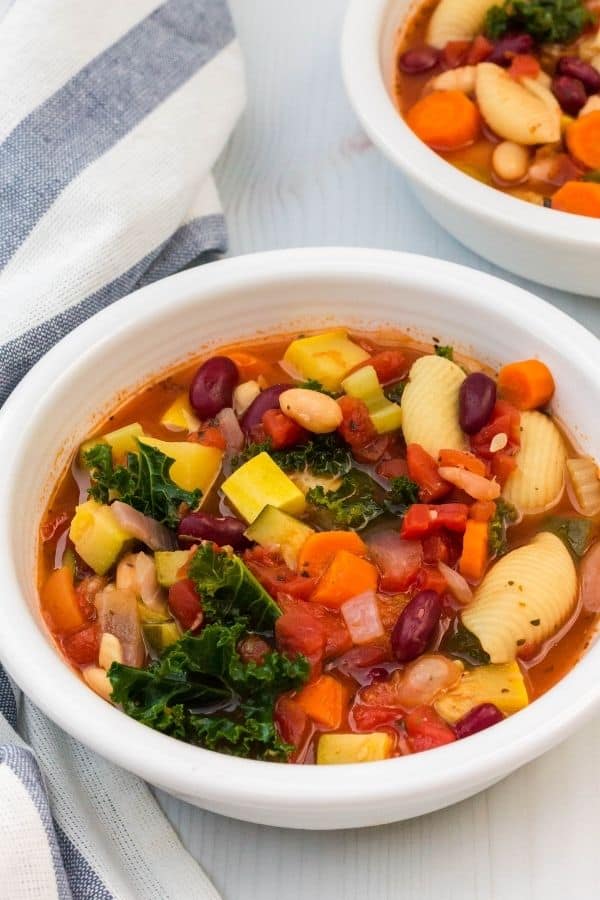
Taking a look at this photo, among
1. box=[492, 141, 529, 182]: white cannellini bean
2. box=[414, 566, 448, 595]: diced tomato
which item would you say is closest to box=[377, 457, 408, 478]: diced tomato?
box=[414, 566, 448, 595]: diced tomato

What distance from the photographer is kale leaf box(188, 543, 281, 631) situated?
2.34m

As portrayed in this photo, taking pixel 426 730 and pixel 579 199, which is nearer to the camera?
pixel 426 730

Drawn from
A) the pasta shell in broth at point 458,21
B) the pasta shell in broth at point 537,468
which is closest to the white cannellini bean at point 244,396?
the pasta shell in broth at point 537,468

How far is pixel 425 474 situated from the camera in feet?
8.49

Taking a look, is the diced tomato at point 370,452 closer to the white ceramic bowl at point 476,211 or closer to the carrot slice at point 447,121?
the white ceramic bowl at point 476,211

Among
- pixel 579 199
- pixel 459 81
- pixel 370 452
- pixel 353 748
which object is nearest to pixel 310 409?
pixel 370 452

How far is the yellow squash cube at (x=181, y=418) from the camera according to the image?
2.81 m

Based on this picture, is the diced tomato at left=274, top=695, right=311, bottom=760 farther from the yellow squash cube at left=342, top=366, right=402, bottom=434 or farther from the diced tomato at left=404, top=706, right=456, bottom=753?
the yellow squash cube at left=342, top=366, right=402, bottom=434

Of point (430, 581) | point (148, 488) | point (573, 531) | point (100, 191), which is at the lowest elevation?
point (573, 531)

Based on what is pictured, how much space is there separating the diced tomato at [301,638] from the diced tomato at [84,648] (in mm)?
360

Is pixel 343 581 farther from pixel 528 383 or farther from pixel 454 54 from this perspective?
pixel 454 54

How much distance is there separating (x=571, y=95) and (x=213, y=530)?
1815 mm

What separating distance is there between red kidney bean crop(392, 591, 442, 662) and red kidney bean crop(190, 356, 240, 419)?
2.33ft

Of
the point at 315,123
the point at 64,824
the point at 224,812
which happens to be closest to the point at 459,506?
the point at 224,812
